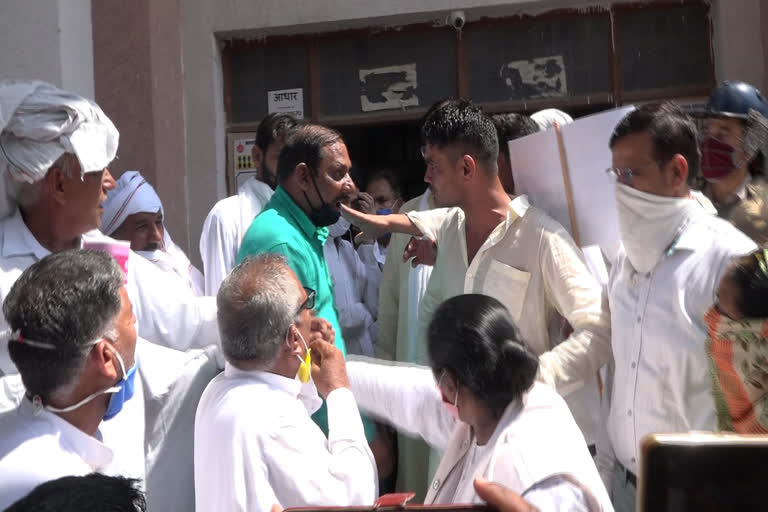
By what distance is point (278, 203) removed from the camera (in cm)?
398

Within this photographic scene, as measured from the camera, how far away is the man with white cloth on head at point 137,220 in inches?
195

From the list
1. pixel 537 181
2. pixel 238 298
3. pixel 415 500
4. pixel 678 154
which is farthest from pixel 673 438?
pixel 415 500

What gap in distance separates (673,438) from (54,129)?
87.0 inches

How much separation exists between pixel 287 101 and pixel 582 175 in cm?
375

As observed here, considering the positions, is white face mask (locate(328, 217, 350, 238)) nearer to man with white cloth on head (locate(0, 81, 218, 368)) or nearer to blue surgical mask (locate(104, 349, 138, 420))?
man with white cloth on head (locate(0, 81, 218, 368))

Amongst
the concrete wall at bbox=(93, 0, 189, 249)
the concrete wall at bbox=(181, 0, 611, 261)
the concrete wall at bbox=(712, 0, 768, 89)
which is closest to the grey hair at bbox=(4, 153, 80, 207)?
the concrete wall at bbox=(93, 0, 189, 249)

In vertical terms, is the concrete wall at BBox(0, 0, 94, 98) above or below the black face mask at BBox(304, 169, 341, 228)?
above

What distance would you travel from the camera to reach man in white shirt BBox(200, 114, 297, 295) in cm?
491

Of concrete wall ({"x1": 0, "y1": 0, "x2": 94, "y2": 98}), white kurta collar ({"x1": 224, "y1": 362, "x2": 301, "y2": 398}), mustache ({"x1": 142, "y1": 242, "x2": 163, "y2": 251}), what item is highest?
concrete wall ({"x1": 0, "y1": 0, "x2": 94, "y2": 98})

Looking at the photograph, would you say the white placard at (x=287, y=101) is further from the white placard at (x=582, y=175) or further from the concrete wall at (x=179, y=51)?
the white placard at (x=582, y=175)

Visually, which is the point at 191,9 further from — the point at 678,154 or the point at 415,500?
the point at 678,154

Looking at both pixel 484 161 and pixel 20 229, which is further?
pixel 484 161

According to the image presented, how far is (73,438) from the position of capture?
7.75 ft

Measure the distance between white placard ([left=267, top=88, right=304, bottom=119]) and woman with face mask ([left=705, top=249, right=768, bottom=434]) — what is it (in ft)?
16.5
